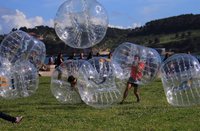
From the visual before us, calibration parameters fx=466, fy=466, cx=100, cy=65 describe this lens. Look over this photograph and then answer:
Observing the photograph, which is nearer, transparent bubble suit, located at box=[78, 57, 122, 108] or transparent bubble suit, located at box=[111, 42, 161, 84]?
transparent bubble suit, located at box=[78, 57, 122, 108]

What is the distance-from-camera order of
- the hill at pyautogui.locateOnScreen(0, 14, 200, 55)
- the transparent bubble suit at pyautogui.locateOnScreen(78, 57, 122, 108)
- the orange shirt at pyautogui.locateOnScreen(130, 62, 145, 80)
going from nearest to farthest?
the transparent bubble suit at pyautogui.locateOnScreen(78, 57, 122, 108), the orange shirt at pyautogui.locateOnScreen(130, 62, 145, 80), the hill at pyautogui.locateOnScreen(0, 14, 200, 55)

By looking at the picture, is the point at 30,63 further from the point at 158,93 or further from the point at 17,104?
the point at 158,93

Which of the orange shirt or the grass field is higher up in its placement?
the orange shirt

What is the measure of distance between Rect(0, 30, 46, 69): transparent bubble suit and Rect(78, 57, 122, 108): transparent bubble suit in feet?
8.36

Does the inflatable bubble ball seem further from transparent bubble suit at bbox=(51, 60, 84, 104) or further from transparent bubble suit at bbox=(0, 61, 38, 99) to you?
transparent bubble suit at bbox=(51, 60, 84, 104)

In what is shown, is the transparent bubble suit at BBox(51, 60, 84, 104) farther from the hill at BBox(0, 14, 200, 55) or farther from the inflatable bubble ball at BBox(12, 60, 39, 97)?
the hill at BBox(0, 14, 200, 55)

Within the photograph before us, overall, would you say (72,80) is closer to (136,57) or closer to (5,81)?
(5,81)

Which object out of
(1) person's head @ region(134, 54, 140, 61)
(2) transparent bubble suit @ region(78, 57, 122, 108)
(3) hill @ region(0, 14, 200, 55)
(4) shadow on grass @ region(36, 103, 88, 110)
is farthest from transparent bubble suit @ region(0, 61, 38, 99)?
(3) hill @ region(0, 14, 200, 55)

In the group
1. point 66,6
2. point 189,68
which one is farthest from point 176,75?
point 66,6

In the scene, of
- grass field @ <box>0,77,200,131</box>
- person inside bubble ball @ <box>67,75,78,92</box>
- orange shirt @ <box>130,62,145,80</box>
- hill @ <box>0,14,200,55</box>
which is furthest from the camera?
hill @ <box>0,14,200,55</box>

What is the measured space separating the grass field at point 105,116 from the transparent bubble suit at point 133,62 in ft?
3.03

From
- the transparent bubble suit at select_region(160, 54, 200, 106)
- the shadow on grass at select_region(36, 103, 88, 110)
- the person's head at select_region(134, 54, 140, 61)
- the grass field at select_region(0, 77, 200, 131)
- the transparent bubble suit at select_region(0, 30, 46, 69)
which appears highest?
the transparent bubble suit at select_region(0, 30, 46, 69)

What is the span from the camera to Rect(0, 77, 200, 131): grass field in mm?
10680

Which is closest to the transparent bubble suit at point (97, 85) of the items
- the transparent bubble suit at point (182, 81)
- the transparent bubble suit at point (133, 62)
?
the transparent bubble suit at point (133, 62)
